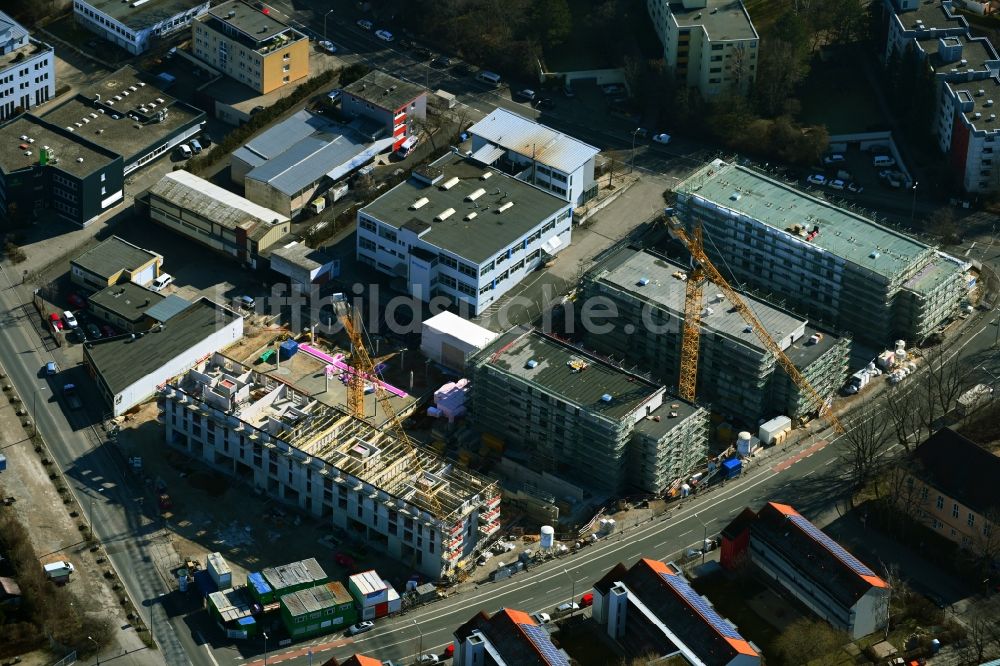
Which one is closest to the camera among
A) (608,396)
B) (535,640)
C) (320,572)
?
(535,640)

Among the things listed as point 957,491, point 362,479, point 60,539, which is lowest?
point 60,539

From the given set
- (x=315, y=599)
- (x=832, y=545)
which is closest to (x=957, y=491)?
(x=832, y=545)

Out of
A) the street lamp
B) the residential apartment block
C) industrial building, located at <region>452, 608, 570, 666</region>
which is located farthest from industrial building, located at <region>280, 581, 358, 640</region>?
the residential apartment block

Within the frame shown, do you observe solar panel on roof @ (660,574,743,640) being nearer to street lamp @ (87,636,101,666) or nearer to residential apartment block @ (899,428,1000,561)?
residential apartment block @ (899,428,1000,561)

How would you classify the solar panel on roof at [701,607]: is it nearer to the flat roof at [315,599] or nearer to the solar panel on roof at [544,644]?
the solar panel on roof at [544,644]

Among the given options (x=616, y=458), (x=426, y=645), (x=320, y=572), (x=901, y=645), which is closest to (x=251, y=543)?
(x=320, y=572)

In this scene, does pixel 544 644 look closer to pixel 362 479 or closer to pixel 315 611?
pixel 315 611

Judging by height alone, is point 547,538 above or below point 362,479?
below

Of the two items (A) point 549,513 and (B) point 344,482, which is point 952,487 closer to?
(A) point 549,513
